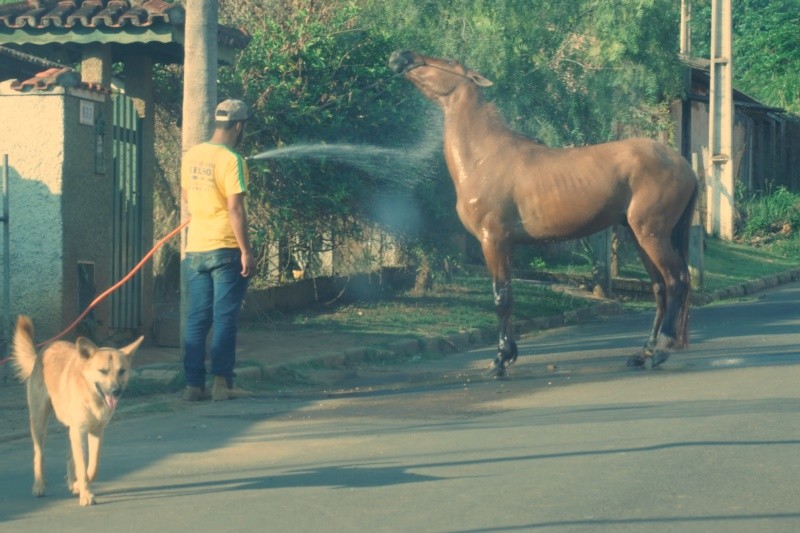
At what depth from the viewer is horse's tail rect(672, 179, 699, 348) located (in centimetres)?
1245

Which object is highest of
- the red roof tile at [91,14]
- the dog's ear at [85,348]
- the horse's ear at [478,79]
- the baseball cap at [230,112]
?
the red roof tile at [91,14]

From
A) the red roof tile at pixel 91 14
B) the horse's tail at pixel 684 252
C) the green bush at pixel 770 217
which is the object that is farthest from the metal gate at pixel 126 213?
the green bush at pixel 770 217

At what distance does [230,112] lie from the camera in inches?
405

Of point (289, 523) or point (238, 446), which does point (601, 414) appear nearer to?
point (238, 446)

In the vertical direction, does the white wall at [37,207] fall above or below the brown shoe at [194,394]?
above

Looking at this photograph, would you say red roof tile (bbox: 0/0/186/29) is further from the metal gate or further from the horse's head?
the horse's head

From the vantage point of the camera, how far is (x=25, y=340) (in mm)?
7621

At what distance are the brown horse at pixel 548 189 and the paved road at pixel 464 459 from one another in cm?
88

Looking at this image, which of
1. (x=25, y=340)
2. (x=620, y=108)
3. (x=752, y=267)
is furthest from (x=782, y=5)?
(x=25, y=340)

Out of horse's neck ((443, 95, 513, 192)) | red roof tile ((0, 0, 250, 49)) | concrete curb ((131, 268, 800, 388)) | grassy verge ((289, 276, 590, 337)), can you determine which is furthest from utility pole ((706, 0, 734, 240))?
red roof tile ((0, 0, 250, 49))

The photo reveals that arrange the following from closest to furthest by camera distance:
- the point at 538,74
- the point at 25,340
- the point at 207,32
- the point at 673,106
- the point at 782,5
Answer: the point at 25,340 → the point at 207,32 → the point at 538,74 → the point at 673,106 → the point at 782,5

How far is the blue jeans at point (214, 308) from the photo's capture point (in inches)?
408

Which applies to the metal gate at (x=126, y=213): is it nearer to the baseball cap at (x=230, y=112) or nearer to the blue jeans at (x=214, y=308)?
the blue jeans at (x=214, y=308)

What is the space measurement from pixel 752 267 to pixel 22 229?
17484 mm
